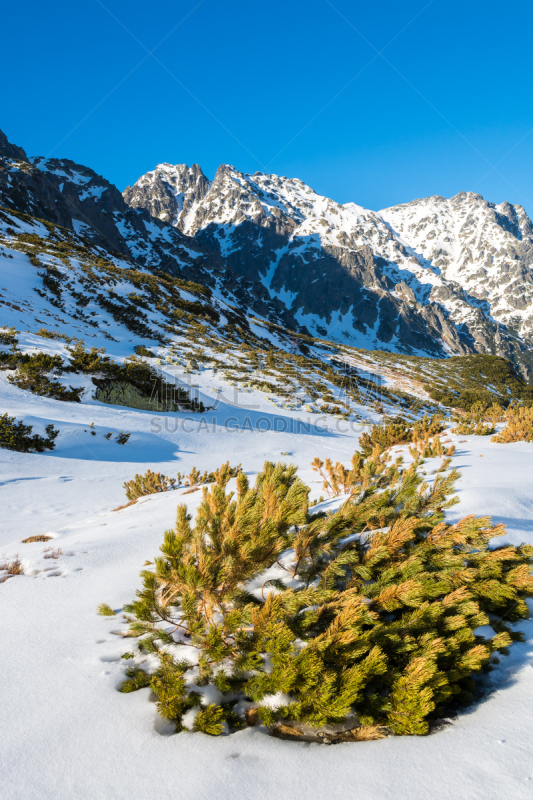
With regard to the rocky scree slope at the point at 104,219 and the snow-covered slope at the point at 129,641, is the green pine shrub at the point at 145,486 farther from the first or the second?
the rocky scree slope at the point at 104,219

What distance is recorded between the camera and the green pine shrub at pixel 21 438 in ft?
22.2

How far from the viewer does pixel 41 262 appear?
70.8ft

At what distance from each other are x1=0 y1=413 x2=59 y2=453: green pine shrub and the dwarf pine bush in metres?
6.28

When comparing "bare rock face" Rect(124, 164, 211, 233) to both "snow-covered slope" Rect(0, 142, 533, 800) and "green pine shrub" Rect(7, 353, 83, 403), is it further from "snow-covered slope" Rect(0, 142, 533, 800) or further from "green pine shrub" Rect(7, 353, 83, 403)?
"snow-covered slope" Rect(0, 142, 533, 800)

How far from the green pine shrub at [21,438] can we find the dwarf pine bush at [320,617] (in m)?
6.28

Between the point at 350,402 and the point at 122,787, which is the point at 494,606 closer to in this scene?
the point at 122,787

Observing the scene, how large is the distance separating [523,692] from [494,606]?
1.71ft

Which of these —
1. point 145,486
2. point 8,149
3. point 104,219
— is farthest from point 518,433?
point 8,149

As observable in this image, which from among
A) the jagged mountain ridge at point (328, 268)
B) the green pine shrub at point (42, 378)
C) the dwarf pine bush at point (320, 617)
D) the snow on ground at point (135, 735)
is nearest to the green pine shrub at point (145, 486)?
the snow on ground at point (135, 735)

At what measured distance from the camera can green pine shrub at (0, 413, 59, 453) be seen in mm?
6773

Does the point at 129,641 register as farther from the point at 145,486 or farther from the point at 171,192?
the point at 171,192

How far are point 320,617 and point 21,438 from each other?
286 inches

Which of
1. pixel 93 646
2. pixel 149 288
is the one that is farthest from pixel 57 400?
pixel 149 288

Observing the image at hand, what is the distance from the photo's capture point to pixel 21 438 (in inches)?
273
